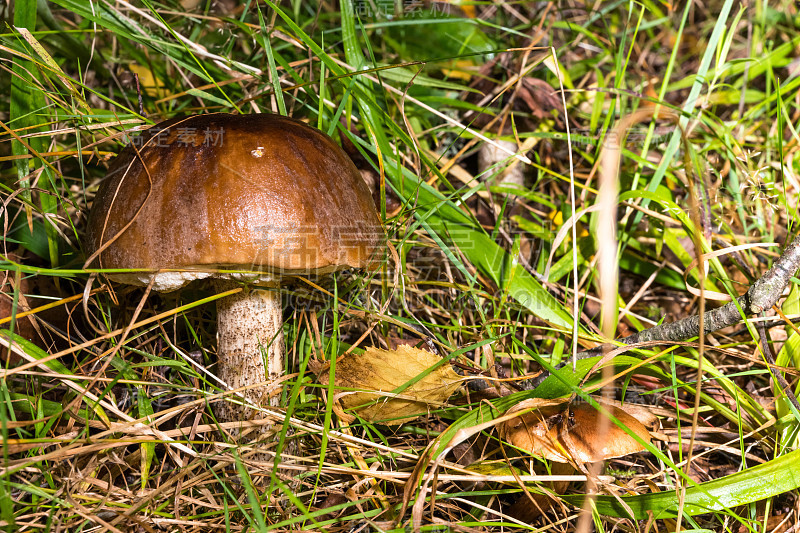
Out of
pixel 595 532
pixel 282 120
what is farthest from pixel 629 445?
pixel 282 120

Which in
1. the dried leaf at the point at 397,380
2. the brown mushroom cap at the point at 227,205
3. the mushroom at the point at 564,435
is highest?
the brown mushroom cap at the point at 227,205

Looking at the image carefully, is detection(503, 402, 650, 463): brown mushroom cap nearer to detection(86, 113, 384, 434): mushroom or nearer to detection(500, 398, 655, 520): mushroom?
detection(500, 398, 655, 520): mushroom

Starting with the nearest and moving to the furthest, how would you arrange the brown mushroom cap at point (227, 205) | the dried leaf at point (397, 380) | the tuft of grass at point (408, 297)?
1. the brown mushroom cap at point (227, 205)
2. the tuft of grass at point (408, 297)
3. the dried leaf at point (397, 380)

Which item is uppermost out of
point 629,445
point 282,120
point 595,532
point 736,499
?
point 282,120

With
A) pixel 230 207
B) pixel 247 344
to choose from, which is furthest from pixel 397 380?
pixel 230 207

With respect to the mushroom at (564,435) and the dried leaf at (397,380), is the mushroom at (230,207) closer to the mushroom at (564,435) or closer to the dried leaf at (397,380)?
the dried leaf at (397,380)

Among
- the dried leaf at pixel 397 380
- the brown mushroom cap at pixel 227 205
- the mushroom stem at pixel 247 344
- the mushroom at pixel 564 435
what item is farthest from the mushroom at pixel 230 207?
the mushroom at pixel 564 435

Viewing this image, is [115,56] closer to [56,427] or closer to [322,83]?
[322,83]
